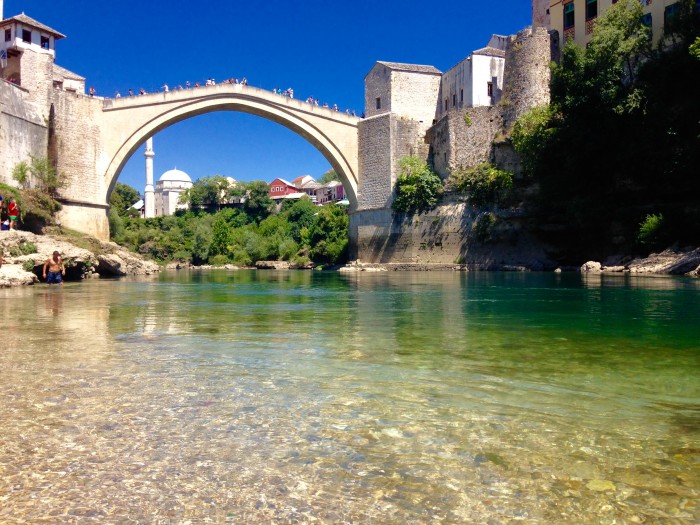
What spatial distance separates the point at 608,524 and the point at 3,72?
88.8 feet

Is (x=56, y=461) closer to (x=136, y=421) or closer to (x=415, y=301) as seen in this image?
(x=136, y=421)

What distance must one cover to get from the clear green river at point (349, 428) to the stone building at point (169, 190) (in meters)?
65.6

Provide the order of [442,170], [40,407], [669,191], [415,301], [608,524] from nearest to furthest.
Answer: [608,524] < [40,407] < [415,301] < [669,191] < [442,170]

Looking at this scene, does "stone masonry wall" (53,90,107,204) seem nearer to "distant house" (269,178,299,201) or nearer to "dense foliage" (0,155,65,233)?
"dense foliage" (0,155,65,233)

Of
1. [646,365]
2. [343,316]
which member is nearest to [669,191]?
[343,316]

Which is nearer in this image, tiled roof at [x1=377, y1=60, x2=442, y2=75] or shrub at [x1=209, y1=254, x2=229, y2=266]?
tiled roof at [x1=377, y1=60, x2=442, y2=75]

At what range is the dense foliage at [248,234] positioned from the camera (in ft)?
121

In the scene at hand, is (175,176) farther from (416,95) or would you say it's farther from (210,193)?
(416,95)

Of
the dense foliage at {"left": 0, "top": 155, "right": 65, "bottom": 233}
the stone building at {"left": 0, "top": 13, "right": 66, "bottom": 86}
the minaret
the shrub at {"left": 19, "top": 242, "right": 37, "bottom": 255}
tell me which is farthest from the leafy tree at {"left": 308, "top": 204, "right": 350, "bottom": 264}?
the minaret

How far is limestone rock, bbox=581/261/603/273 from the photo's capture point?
20.7 m

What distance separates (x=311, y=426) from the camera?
284 centimetres

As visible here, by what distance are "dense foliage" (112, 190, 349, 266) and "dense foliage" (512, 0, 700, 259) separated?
1440cm

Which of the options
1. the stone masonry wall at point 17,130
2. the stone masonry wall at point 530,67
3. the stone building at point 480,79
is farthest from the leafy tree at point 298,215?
the stone masonry wall at point 17,130

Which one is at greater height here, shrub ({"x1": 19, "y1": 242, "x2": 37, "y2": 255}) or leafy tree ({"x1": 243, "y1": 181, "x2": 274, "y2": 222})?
leafy tree ({"x1": 243, "y1": 181, "x2": 274, "y2": 222})
